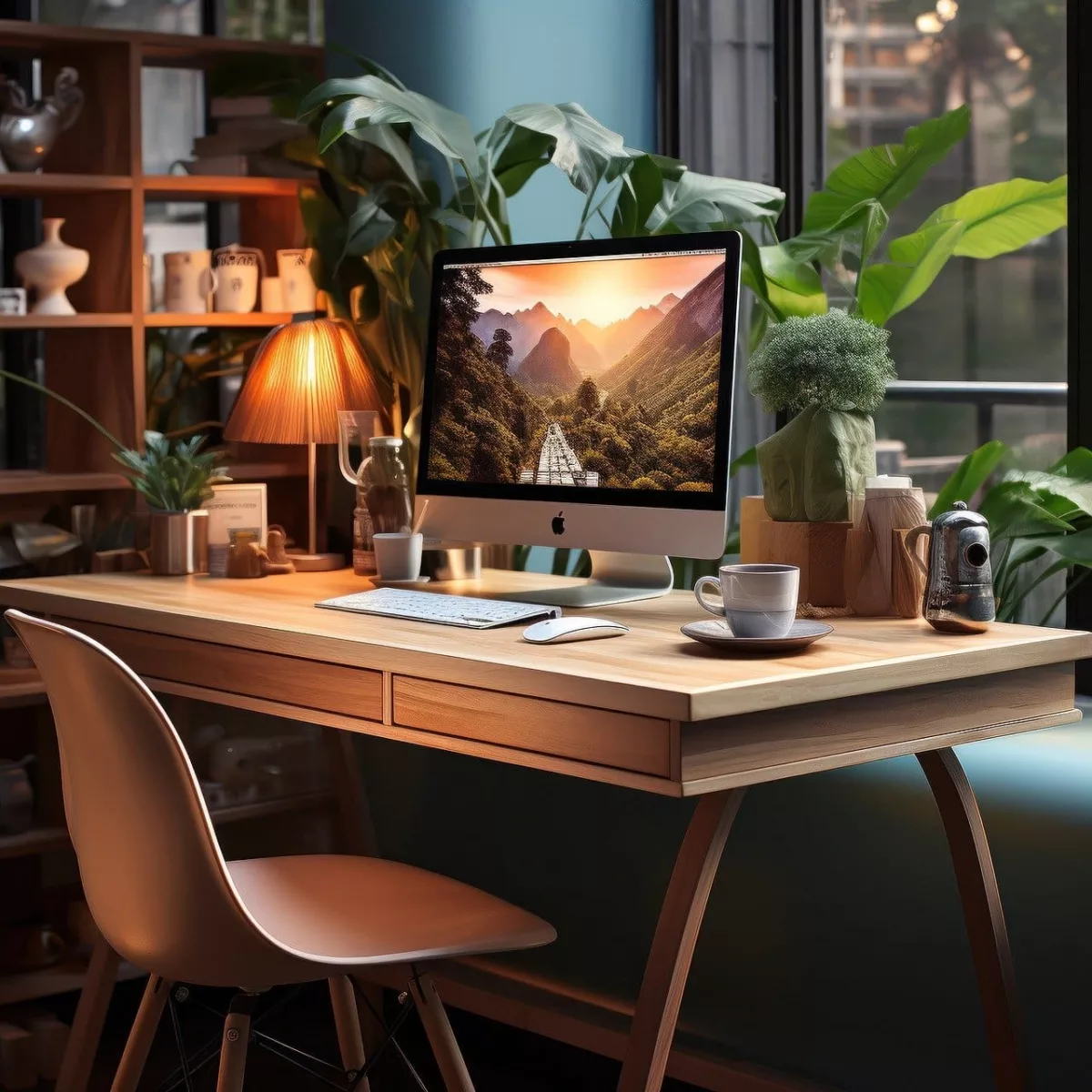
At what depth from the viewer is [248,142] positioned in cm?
335

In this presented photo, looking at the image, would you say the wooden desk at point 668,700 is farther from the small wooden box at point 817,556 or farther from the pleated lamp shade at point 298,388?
the pleated lamp shade at point 298,388

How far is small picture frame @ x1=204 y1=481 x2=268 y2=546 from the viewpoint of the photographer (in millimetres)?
2879

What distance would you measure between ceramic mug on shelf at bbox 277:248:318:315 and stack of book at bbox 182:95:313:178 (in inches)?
6.6

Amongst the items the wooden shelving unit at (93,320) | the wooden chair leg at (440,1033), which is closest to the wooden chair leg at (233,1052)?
the wooden chair leg at (440,1033)

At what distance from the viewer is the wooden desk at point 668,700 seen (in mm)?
1751

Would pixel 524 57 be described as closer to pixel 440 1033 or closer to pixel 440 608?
pixel 440 608

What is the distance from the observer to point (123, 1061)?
6.85 feet

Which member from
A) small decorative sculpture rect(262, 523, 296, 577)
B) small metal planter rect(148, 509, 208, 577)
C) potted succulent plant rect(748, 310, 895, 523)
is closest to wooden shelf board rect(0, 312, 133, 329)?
small metal planter rect(148, 509, 208, 577)

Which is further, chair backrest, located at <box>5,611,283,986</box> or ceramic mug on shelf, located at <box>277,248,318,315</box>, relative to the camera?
ceramic mug on shelf, located at <box>277,248,318,315</box>

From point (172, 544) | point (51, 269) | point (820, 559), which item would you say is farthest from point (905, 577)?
point (51, 269)

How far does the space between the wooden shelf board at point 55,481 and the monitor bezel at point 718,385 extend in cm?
77

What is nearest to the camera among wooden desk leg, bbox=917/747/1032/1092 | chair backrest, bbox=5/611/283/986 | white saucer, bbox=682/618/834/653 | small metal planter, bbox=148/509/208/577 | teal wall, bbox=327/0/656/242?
chair backrest, bbox=5/611/283/986

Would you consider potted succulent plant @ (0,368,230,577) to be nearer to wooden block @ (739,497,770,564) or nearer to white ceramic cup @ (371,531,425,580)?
white ceramic cup @ (371,531,425,580)

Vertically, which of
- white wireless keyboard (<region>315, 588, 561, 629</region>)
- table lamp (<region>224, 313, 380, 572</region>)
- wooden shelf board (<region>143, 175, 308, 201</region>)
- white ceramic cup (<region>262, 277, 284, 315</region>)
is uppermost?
wooden shelf board (<region>143, 175, 308, 201</region>)
